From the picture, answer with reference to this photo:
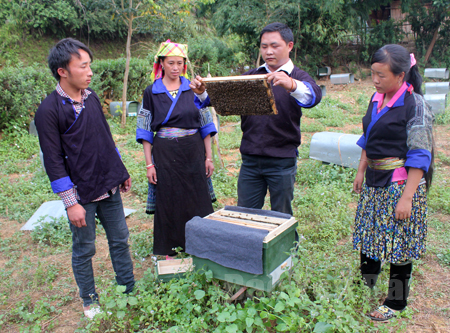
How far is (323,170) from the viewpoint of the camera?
610cm

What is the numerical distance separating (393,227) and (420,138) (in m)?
0.68

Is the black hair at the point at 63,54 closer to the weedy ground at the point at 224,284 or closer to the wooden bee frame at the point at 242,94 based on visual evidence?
the wooden bee frame at the point at 242,94

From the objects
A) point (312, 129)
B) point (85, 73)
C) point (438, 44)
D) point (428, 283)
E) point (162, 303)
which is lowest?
point (428, 283)

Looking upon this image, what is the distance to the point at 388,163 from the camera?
2.54 m

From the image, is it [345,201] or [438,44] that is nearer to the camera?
[345,201]

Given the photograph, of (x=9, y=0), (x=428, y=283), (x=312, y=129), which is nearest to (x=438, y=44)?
(x=312, y=129)

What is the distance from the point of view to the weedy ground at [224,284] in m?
2.50

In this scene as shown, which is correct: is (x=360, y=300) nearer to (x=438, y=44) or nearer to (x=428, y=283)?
(x=428, y=283)

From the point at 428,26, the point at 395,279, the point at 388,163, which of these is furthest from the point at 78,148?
the point at 428,26

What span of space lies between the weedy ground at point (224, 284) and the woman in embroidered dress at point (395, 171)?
0.32 m

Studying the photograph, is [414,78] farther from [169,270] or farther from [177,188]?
[169,270]

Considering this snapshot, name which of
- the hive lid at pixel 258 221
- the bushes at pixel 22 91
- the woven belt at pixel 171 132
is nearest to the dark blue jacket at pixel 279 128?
the hive lid at pixel 258 221

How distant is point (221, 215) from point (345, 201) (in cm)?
270

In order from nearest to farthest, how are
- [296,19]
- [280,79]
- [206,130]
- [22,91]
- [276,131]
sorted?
[280,79]
[276,131]
[206,130]
[22,91]
[296,19]
